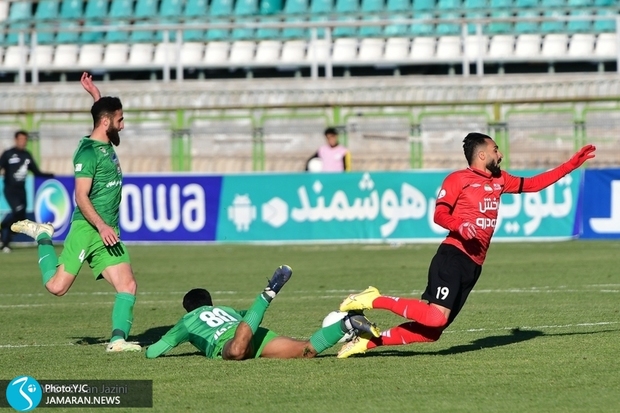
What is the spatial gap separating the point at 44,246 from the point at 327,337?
114 inches

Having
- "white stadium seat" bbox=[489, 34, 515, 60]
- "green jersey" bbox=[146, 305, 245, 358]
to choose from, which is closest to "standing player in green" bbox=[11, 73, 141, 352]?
"green jersey" bbox=[146, 305, 245, 358]

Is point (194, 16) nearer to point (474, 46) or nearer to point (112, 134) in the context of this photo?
point (474, 46)

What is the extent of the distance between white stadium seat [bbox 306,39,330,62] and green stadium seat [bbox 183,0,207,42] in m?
2.98

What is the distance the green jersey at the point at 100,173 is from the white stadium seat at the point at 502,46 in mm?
17783

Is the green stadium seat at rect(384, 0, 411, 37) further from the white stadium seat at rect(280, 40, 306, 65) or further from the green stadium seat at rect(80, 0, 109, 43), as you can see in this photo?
the green stadium seat at rect(80, 0, 109, 43)

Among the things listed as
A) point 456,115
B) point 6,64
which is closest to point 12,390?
point 456,115

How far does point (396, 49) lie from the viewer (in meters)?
27.6

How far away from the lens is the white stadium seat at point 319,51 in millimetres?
26797

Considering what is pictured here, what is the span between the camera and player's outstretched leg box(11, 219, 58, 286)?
10.3 meters

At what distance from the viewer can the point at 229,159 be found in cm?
2550

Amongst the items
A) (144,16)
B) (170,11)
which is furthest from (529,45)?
(144,16)

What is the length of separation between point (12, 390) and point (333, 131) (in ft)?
49.7

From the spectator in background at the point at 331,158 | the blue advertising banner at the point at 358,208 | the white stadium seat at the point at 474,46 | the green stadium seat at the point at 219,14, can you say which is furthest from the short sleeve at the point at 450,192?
the green stadium seat at the point at 219,14

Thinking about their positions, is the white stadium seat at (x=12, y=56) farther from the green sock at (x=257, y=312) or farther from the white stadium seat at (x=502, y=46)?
the green sock at (x=257, y=312)
